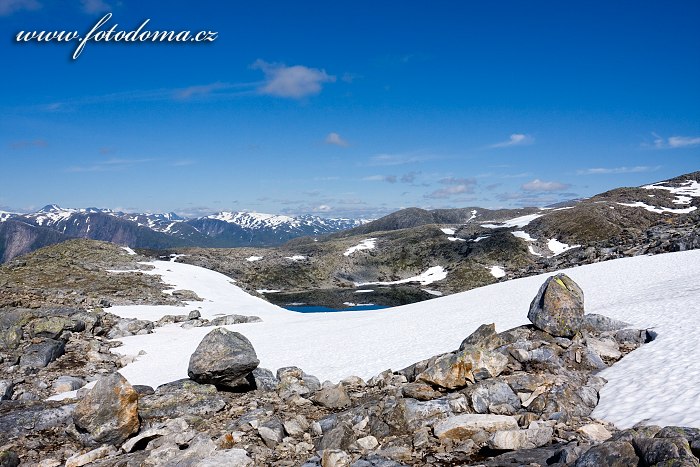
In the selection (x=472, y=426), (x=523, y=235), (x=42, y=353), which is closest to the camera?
(x=472, y=426)

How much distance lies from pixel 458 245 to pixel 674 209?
86.3 m

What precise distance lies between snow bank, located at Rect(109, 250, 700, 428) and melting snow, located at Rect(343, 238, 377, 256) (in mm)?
128392

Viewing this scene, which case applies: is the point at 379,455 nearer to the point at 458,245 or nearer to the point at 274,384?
the point at 274,384

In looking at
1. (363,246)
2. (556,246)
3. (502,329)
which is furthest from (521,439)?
(363,246)

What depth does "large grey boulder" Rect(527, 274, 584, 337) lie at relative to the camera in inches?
661

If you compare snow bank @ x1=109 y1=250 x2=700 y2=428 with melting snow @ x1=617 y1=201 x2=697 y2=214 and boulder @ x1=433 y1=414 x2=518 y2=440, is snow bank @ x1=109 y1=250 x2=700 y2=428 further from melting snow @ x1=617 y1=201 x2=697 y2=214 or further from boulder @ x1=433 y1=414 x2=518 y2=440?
melting snow @ x1=617 y1=201 x2=697 y2=214

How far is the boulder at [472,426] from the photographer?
10.7 m

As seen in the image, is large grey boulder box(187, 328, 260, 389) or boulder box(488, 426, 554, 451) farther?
large grey boulder box(187, 328, 260, 389)

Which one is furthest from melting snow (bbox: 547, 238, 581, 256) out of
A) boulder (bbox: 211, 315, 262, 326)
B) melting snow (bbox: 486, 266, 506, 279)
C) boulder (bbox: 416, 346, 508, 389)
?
boulder (bbox: 416, 346, 508, 389)

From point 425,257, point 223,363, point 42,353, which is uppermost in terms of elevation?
point 425,257

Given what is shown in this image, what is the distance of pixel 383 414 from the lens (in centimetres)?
1212

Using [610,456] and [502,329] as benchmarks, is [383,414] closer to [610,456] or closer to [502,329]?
[610,456]

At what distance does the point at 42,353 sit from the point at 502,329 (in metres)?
28.3

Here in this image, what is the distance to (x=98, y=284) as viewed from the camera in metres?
57.5
